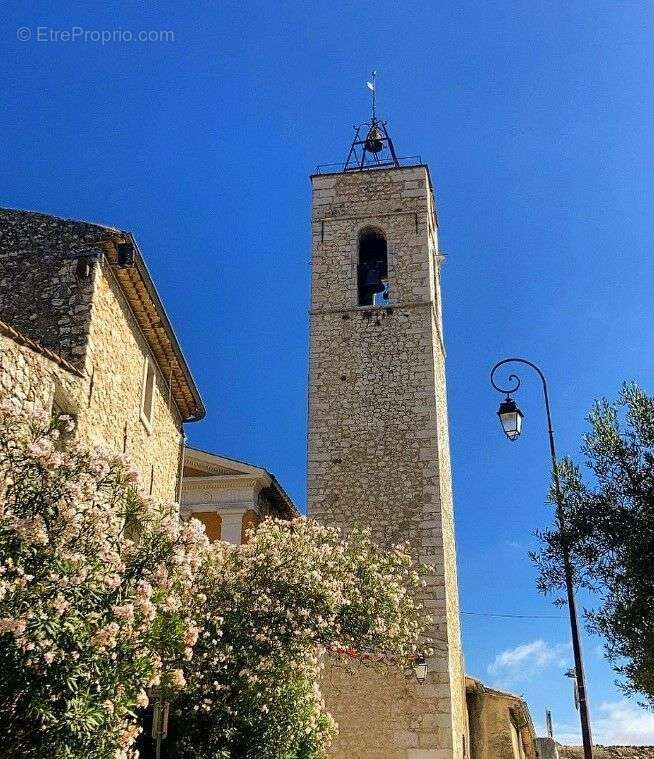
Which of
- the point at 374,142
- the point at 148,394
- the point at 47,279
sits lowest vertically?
the point at 148,394

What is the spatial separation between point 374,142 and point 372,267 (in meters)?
4.84

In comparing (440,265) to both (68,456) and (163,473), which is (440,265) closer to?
(163,473)

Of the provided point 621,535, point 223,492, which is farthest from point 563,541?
point 223,492

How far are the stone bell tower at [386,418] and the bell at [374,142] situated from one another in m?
1.04

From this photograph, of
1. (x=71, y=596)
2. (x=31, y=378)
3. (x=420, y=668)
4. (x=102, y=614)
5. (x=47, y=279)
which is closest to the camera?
(x=71, y=596)

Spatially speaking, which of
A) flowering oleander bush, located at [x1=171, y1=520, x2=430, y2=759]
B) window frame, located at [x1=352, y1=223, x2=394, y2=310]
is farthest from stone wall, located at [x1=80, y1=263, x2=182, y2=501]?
window frame, located at [x1=352, y1=223, x2=394, y2=310]

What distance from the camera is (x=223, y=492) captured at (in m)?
19.8

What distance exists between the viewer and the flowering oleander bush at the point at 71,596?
569 centimetres

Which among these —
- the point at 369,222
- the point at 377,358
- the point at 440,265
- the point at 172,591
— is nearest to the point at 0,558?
the point at 172,591

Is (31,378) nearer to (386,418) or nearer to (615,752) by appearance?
(386,418)

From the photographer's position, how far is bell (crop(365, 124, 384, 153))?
24516 millimetres

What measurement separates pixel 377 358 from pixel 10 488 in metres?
14.8

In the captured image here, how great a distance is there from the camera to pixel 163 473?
522 inches

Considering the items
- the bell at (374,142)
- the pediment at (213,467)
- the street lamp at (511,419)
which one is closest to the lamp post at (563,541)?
the street lamp at (511,419)
